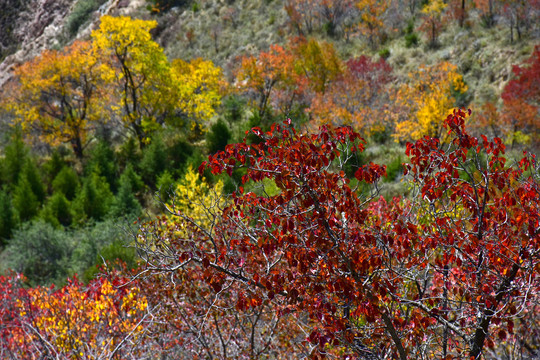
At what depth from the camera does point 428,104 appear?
1708 centimetres

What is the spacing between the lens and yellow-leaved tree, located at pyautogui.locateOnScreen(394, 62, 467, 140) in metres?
16.9

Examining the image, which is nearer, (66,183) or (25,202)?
(25,202)

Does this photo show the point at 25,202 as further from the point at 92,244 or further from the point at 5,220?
the point at 92,244

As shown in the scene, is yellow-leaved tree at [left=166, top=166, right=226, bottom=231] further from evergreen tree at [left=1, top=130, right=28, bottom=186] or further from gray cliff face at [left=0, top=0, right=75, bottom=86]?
gray cliff face at [left=0, top=0, right=75, bottom=86]

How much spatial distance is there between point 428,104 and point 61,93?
1684cm

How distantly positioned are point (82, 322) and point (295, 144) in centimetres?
607

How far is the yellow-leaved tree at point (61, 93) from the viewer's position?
846 inches

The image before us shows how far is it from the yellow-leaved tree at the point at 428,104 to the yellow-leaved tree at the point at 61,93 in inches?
529

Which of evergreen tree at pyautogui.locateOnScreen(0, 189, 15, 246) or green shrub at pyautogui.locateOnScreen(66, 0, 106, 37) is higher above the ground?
green shrub at pyautogui.locateOnScreen(66, 0, 106, 37)

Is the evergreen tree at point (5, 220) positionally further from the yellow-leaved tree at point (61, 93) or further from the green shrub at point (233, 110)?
the green shrub at point (233, 110)

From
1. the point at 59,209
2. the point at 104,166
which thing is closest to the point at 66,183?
the point at 104,166

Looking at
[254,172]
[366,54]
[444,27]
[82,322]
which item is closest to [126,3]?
[366,54]

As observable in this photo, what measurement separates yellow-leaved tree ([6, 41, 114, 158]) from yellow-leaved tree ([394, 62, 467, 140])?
13.4 metres

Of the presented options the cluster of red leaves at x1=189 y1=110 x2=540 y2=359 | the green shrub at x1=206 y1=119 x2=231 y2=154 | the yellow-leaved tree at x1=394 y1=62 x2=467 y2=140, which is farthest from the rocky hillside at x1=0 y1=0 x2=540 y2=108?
the cluster of red leaves at x1=189 y1=110 x2=540 y2=359
